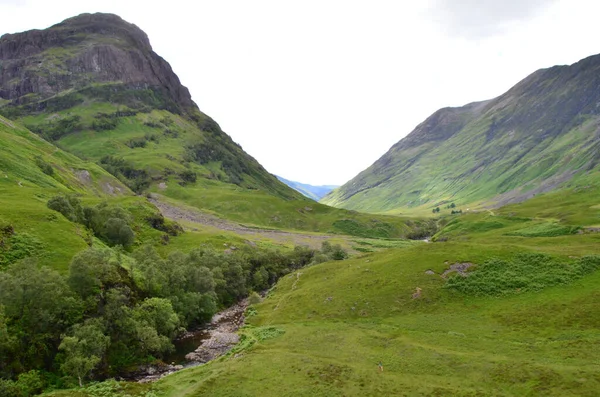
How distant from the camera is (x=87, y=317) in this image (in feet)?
203

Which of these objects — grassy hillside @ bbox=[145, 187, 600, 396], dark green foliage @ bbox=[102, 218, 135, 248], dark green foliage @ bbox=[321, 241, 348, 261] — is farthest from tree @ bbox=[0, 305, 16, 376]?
dark green foliage @ bbox=[321, 241, 348, 261]

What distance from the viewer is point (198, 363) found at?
67.0 meters

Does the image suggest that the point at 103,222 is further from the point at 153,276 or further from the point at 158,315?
the point at 158,315

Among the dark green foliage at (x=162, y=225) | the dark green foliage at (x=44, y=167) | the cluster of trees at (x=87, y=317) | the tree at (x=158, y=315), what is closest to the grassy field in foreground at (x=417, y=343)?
the cluster of trees at (x=87, y=317)

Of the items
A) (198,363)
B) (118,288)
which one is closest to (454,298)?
(198,363)

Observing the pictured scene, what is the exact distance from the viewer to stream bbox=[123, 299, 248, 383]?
6300cm

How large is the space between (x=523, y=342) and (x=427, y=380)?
63.8 ft

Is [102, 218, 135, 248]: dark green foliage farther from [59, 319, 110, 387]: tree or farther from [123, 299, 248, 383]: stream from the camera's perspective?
[59, 319, 110, 387]: tree

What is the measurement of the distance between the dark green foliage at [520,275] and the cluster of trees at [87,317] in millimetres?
57578

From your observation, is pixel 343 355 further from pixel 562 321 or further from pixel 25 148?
pixel 25 148

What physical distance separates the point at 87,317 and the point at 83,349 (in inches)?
274

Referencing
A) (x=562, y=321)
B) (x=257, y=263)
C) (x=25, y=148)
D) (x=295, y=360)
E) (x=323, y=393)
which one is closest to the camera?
(x=323, y=393)

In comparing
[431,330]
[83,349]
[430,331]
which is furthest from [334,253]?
[83,349]

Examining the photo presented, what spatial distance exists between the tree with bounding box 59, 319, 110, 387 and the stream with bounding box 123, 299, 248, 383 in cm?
682
